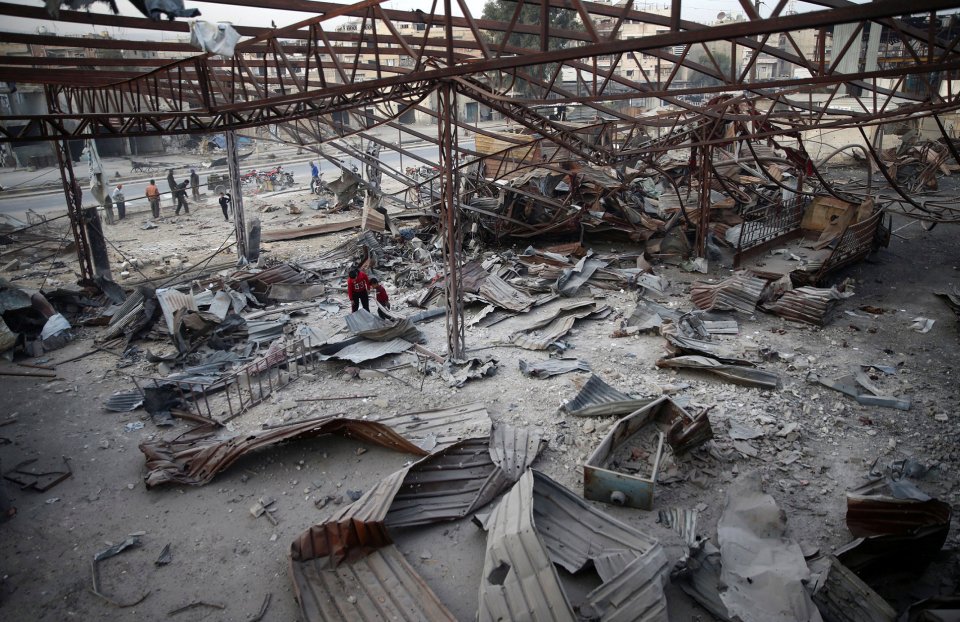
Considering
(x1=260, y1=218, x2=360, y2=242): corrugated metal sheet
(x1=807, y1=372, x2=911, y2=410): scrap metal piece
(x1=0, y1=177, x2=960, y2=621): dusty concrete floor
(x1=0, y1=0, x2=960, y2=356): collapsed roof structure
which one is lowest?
(x1=0, y1=177, x2=960, y2=621): dusty concrete floor

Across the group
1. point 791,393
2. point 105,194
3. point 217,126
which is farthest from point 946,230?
point 105,194

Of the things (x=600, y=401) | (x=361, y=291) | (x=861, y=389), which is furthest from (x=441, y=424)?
(x=861, y=389)

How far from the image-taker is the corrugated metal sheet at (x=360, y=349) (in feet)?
34.4

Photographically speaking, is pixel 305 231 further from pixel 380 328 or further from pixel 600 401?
pixel 600 401

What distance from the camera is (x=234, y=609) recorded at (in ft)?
18.7

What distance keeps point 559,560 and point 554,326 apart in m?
6.60

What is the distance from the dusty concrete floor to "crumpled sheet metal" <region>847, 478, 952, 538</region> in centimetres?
38

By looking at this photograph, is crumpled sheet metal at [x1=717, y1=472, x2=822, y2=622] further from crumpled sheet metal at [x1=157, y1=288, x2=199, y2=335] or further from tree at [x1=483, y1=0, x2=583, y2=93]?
tree at [x1=483, y1=0, x2=583, y2=93]

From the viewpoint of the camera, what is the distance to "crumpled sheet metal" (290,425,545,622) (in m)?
5.45

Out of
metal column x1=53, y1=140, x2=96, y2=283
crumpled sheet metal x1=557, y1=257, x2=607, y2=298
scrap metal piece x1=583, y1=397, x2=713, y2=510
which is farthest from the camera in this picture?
metal column x1=53, y1=140, x2=96, y2=283

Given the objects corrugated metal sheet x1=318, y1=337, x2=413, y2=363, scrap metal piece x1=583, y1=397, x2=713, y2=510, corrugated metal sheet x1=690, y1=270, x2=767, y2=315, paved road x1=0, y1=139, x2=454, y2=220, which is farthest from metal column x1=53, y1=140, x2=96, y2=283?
corrugated metal sheet x1=690, y1=270, x2=767, y2=315

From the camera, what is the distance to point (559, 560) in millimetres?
5793

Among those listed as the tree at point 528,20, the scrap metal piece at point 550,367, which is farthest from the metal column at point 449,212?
the tree at point 528,20

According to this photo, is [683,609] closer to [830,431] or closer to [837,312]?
[830,431]
